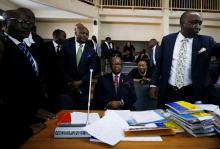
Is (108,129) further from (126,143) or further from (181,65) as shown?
(181,65)

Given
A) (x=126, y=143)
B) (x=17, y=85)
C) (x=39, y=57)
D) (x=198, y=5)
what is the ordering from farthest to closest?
(x=198, y=5), (x=39, y=57), (x=17, y=85), (x=126, y=143)

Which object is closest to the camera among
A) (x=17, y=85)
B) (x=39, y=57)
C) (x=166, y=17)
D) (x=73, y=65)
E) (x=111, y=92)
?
(x=17, y=85)

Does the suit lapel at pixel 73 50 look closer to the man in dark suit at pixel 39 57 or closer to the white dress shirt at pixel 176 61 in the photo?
the man in dark suit at pixel 39 57

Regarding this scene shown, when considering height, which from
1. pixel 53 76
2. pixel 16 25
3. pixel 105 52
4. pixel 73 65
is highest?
pixel 16 25

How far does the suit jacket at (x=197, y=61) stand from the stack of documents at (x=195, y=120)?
712mm

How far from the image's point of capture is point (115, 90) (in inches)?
122

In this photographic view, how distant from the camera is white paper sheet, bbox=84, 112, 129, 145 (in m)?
1.43

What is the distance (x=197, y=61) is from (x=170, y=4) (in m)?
9.44

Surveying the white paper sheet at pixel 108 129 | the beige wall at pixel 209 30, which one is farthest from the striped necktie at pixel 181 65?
the beige wall at pixel 209 30

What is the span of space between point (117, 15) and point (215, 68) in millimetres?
8432

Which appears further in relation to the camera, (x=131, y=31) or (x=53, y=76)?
(x=131, y=31)

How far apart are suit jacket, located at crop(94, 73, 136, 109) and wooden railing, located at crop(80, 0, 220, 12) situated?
26.9 ft

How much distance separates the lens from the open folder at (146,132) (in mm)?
1535

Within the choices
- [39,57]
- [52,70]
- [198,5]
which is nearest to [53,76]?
[52,70]
